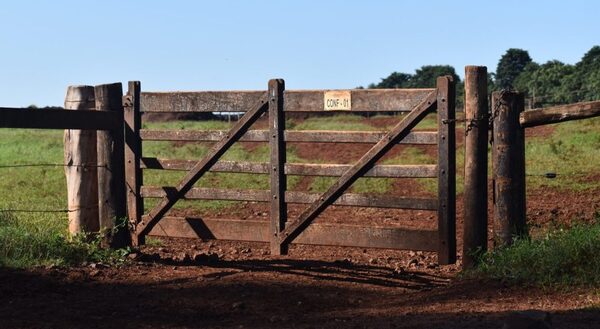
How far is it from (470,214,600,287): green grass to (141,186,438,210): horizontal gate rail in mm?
992

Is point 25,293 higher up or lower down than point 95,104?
lower down

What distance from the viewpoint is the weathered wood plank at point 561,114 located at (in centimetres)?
812

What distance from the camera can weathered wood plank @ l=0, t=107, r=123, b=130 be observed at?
855 centimetres

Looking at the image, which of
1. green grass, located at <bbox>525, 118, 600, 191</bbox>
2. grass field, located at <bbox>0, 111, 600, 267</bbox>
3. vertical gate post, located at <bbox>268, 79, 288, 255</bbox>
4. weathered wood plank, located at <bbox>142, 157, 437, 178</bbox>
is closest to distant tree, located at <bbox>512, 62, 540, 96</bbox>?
green grass, located at <bbox>525, 118, 600, 191</bbox>

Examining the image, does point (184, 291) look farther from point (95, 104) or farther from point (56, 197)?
point (56, 197)

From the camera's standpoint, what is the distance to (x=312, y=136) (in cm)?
917

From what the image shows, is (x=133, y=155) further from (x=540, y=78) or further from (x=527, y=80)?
(x=527, y=80)

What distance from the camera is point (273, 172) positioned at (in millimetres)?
9508

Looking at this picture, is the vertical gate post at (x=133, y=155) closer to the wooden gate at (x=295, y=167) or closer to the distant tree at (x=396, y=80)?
the wooden gate at (x=295, y=167)

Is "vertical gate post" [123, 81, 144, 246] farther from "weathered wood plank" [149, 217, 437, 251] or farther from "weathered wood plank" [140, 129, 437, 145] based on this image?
"weathered wood plank" [149, 217, 437, 251]

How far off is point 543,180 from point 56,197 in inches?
325

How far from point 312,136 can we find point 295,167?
0.42 meters

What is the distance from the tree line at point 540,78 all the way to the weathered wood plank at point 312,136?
1051 inches

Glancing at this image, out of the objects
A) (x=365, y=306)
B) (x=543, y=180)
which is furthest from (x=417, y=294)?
(x=543, y=180)
